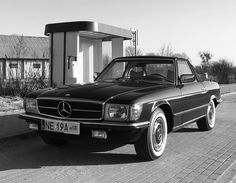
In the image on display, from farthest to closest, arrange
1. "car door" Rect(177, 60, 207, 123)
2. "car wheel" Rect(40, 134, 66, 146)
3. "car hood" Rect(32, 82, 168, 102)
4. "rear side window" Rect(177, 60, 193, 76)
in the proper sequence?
"rear side window" Rect(177, 60, 193, 76), "car door" Rect(177, 60, 207, 123), "car wheel" Rect(40, 134, 66, 146), "car hood" Rect(32, 82, 168, 102)

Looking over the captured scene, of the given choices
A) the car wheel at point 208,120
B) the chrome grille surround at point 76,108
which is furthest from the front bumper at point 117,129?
the car wheel at point 208,120

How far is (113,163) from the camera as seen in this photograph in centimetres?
474

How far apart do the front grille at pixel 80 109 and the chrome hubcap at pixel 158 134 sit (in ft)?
3.02

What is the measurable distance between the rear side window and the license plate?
2.45 metres

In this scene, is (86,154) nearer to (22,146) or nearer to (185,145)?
(22,146)

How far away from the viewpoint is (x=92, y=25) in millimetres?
13570

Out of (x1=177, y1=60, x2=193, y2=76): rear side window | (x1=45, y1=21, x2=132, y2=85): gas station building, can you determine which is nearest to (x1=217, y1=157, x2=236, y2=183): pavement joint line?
(x1=177, y1=60, x2=193, y2=76): rear side window

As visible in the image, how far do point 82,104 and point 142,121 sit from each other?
2.74ft

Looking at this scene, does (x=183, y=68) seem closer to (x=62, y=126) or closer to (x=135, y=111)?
(x=135, y=111)

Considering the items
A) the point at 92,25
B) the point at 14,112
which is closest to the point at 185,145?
the point at 14,112

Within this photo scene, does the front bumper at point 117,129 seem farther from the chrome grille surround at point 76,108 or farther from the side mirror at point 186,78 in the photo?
the side mirror at point 186,78

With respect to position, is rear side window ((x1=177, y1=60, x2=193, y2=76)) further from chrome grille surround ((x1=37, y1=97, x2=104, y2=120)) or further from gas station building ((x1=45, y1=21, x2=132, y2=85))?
gas station building ((x1=45, y1=21, x2=132, y2=85))

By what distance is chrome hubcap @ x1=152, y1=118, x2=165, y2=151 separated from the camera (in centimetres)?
491

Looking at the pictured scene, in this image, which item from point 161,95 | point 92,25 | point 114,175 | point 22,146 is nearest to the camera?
point 114,175
